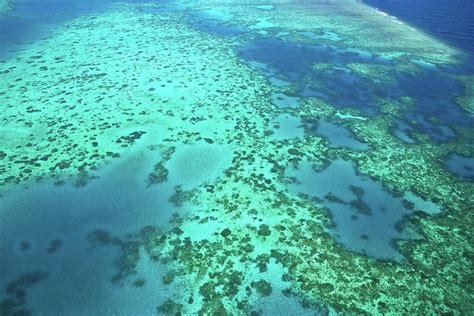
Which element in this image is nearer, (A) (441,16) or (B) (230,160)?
(B) (230,160)

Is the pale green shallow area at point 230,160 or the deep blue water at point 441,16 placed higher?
the deep blue water at point 441,16

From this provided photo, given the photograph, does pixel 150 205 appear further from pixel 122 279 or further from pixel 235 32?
pixel 235 32

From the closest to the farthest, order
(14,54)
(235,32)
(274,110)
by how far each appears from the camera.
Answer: (274,110) → (14,54) → (235,32)

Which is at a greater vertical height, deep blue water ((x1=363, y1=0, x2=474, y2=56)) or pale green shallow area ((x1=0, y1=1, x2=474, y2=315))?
deep blue water ((x1=363, y1=0, x2=474, y2=56))

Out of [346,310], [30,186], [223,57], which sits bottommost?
Answer: [346,310]

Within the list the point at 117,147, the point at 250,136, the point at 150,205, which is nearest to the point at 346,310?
the point at 150,205

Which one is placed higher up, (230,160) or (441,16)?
Answer: (441,16)

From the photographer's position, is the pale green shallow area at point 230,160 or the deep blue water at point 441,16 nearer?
the pale green shallow area at point 230,160

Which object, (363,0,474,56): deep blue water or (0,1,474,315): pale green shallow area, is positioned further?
(363,0,474,56): deep blue water
